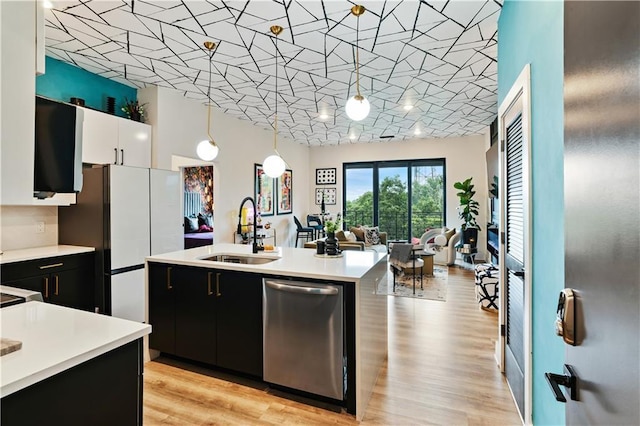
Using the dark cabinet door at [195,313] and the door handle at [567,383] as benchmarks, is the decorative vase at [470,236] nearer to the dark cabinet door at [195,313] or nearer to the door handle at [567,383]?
the dark cabinet door at [195,313]

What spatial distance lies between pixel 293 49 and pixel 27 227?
3295 mm

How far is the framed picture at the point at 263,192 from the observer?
21.9 ft

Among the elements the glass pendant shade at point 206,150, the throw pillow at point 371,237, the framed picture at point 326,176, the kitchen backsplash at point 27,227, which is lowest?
the throw pillow at point 371,237

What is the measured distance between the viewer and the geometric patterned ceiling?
2643mm

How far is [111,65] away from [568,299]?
460 cm

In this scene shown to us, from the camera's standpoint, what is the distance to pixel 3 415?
2.77 feet

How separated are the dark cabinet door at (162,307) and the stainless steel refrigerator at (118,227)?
0.84 meters

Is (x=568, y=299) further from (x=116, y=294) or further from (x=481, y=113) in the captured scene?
(x=481, y=113)

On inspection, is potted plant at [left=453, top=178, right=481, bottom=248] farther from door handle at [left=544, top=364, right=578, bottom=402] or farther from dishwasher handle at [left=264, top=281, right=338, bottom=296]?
door handle at [left=544, top=364, right=578, bottom=402]

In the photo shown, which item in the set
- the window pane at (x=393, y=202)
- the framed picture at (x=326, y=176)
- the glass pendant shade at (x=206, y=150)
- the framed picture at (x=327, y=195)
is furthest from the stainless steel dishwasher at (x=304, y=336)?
the framed picture at (x=326, y=176)

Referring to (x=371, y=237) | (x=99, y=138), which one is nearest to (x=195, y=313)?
(x=99, y=138)

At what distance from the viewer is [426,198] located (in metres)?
8.13

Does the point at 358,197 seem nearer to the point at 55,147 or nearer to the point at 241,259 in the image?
the point at 241,259

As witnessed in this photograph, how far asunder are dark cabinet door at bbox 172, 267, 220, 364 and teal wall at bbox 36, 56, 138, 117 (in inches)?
102
